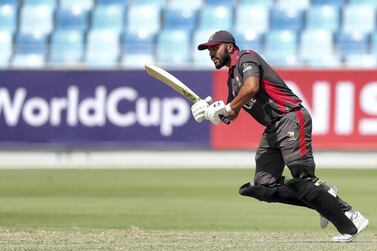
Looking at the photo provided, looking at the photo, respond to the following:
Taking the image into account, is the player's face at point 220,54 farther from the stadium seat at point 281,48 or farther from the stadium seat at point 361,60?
the stadium seat at point 361,60

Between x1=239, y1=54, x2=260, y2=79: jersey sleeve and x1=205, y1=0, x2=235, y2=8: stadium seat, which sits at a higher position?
x1=205, y1=0, x2=235, y2=8: stadium seat

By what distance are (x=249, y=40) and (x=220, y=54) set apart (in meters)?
9.72

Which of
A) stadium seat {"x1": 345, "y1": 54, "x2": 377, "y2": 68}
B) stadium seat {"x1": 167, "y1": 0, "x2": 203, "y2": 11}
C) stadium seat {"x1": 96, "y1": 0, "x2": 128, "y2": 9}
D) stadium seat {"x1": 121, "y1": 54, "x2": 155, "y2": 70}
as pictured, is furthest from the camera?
stadium seat {"x1": 96, "y1": 0, "x2": 128, "y2": 9}

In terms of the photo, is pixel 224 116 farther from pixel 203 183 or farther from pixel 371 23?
pixel 371 23

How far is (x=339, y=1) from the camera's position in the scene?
18500 millimetres

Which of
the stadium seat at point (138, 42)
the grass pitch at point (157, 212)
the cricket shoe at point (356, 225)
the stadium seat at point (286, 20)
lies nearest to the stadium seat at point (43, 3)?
the stadium seat at point (138, 42)

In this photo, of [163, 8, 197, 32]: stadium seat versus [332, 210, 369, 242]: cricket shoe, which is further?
[163, 8, 197, 32]: stadium seat

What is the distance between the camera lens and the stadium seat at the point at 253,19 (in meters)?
18.0

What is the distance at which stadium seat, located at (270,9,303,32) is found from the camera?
59.5ft

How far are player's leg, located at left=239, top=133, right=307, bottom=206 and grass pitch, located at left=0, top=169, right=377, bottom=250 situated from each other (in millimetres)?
329

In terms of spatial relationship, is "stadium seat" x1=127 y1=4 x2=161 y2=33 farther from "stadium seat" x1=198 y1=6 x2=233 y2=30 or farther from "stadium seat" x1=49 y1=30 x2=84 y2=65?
"stadium seat" x1=49 y1=30 x2=84 y2=65

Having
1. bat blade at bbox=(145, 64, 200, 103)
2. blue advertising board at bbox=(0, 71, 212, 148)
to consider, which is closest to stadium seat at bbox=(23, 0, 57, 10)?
blue advertising board at bbox=(0, 71, 212, 148)

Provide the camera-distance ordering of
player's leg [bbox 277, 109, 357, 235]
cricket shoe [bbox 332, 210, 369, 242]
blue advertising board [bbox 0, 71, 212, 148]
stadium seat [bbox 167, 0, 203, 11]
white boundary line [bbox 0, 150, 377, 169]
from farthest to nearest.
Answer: stadium seat [bbox 167, 0, 203, 11] → blue advertising board [bbox 0, 71, 212, 148] → white boundary line [bbox 0, 150, 377, 169] → cricket shoe [bbox 332, 210, 369, 242] → player's leg [bbox 277, 109, 357, 235]

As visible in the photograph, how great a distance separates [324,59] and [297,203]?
369 inches
